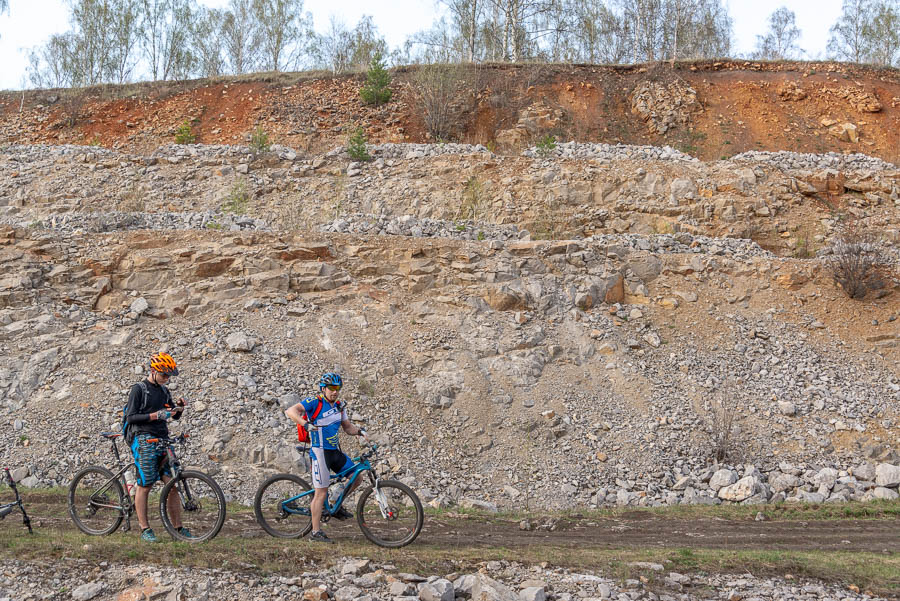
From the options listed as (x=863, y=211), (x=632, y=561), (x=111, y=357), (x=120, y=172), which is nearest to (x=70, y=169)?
(x=120, y=172)

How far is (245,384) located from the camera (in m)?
11.2

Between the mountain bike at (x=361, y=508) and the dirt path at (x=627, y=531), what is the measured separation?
27 cm

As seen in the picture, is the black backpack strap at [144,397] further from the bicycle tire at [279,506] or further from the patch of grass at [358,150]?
the patch of grass at [358,150]

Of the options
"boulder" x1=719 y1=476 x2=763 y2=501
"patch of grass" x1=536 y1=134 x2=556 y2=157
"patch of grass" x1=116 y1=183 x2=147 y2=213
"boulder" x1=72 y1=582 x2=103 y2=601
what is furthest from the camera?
"patch of grass" x1=536 y1=134 x2=556 y2=157

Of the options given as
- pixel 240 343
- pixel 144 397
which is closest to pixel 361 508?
pixel 144 397

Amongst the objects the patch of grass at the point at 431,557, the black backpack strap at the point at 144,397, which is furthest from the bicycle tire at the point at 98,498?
the black backpack strap at the point at 144,397

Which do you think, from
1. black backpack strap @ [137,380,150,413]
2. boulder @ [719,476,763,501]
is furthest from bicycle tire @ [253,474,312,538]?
boulder @ [719,476,763,501]

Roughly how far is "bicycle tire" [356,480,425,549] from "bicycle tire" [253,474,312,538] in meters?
0.59

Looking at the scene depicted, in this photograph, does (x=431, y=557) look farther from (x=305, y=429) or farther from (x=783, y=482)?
(x=783, y=482)

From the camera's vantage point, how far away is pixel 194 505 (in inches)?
251

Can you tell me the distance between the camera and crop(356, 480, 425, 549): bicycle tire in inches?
252

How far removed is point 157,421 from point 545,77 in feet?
78.4

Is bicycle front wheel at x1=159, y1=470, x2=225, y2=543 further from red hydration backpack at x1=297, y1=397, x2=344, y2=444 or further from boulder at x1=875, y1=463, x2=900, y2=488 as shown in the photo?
boulder at x1=875, y1=463, x2=900, y2=488

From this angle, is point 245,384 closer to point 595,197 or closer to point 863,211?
point 595,197
